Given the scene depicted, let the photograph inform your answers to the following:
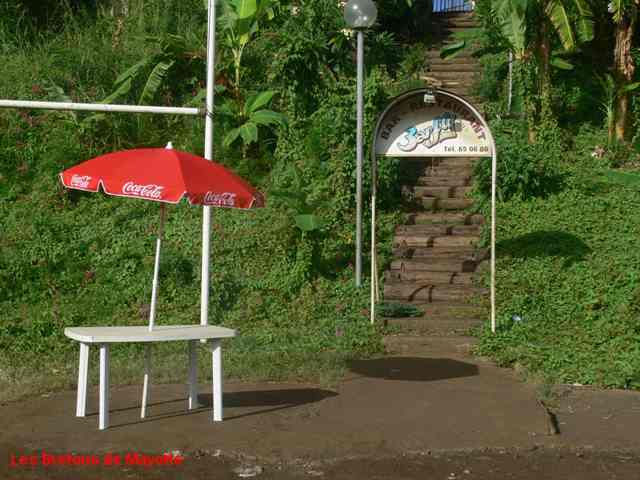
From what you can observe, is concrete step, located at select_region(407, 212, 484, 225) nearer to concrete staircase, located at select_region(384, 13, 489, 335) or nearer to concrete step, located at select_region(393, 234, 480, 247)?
concrete staircase, located at select_region(384, 13, 489, 335)

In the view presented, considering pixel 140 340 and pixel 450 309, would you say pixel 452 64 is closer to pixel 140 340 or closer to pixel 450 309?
pixel 450 309

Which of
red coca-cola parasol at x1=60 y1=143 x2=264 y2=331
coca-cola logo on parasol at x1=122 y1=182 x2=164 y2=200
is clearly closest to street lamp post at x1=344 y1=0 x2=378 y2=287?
red coca-cola parasol at x1=60 y1=143 x2=264 y2=331

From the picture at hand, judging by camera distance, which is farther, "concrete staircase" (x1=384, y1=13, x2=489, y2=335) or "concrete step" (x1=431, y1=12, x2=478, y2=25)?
"concrete step" (x1=431, y1=12, x2=478, y2=25)

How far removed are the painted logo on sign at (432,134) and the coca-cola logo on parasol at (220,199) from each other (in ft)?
14.9

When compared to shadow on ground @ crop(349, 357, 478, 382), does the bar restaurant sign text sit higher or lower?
higher

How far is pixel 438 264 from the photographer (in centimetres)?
1212

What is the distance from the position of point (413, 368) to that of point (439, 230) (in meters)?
3.90

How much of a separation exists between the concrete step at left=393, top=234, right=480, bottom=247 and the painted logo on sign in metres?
1.91

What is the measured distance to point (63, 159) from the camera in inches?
579

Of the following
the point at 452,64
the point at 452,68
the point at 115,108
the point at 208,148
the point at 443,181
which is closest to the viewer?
the point at 208,148

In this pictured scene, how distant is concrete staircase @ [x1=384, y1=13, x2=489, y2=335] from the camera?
434 inches

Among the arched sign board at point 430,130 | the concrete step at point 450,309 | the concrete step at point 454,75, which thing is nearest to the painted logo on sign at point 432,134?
the arched sign board at point 430,130

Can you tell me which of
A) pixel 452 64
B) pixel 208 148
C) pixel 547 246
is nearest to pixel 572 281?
pixel 547 246

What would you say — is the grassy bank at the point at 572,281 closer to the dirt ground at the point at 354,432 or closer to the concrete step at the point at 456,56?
the dirt ground at the point at 354,432
